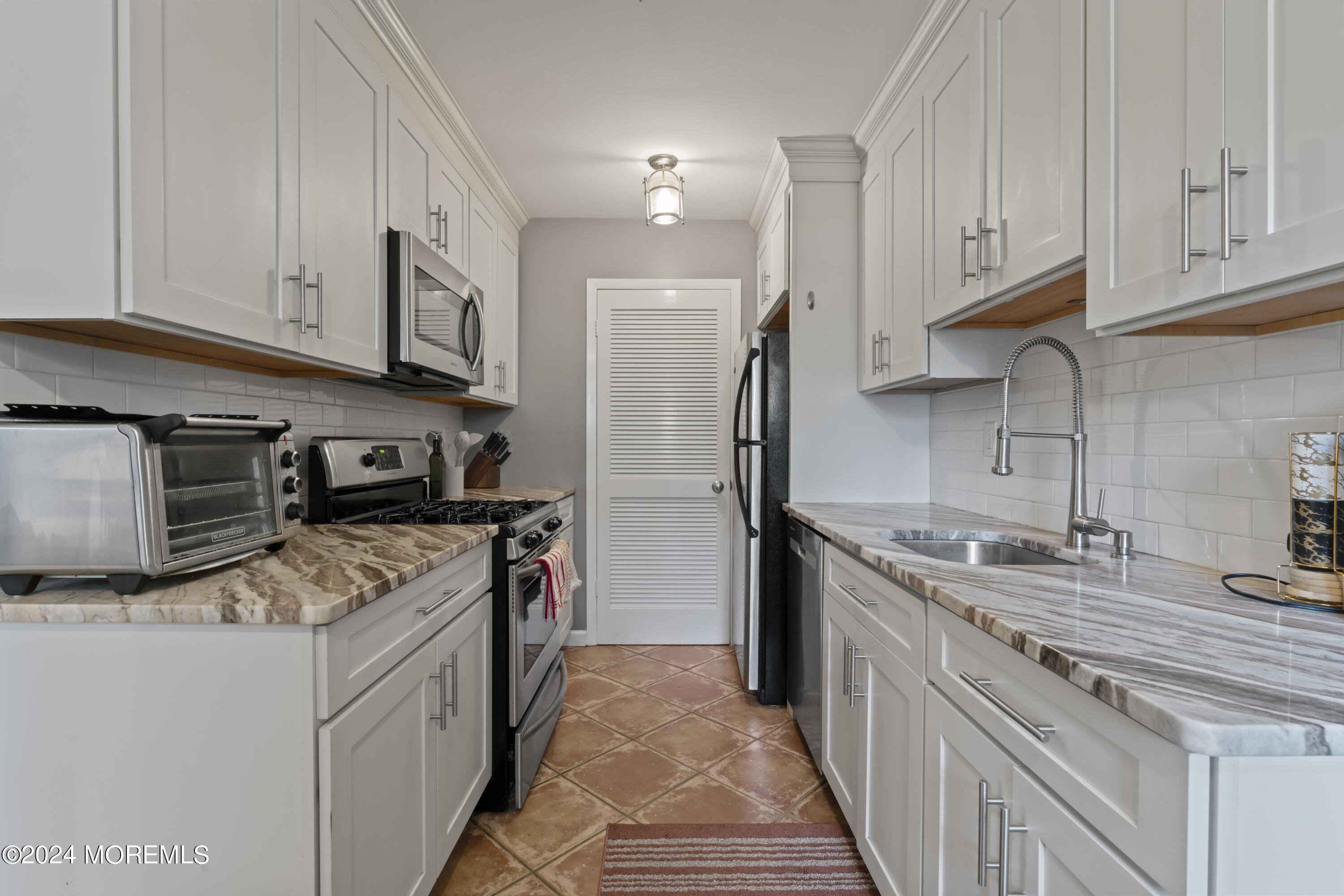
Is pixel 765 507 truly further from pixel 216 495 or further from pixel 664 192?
pixel 216 495

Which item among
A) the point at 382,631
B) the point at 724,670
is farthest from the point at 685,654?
the point at 382,631

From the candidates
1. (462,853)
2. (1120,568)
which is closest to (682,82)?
(1120,568)

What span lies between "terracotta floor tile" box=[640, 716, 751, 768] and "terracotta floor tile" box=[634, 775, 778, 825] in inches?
6.8

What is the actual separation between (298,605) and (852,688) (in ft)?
4.65

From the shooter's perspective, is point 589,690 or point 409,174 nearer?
point 409,174

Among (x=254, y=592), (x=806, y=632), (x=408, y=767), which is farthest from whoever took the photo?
(x=806, y=632)

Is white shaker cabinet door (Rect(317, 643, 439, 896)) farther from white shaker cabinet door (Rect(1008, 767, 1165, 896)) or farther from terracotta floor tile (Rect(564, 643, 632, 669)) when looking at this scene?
terracotta floor tile (Rect(564, 643, 632, 669))

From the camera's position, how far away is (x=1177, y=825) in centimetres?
65

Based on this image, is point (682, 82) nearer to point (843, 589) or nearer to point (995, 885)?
point (843, 589)

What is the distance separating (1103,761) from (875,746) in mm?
936

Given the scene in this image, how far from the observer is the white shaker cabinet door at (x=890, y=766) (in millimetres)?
1349

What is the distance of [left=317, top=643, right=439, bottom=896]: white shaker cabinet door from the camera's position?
108cm

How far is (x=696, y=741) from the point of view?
99.9 inches

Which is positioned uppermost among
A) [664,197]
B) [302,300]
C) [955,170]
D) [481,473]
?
[664,197]
